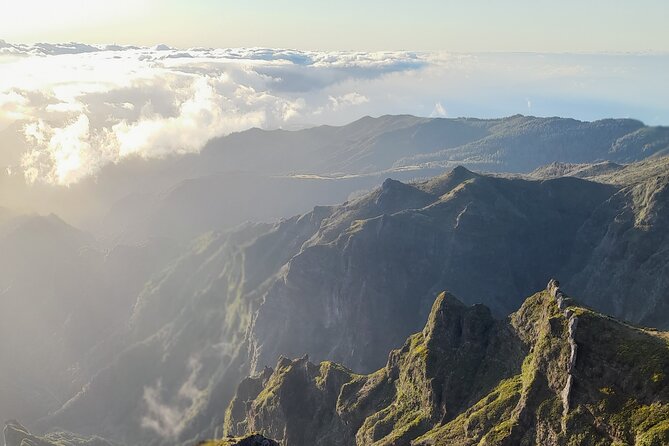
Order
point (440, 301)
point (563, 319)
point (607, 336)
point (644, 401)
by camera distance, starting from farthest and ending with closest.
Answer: point (440, 301)
point (563, 319)
point (607, 336)
point (644, 401)

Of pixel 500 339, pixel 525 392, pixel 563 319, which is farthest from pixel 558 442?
pixel 500 339

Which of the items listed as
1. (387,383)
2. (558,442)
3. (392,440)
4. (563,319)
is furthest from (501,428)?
(387,383)

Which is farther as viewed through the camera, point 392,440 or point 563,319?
point 392,440

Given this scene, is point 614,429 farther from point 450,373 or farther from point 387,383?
point 387,383

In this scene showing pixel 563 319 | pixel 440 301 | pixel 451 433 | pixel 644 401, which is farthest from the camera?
pixel 440 301

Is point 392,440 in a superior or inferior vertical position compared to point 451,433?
inferior

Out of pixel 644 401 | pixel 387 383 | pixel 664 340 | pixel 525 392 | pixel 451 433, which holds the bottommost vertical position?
pixel 387 383

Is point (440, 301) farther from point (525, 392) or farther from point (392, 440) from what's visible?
point (525, 392)
